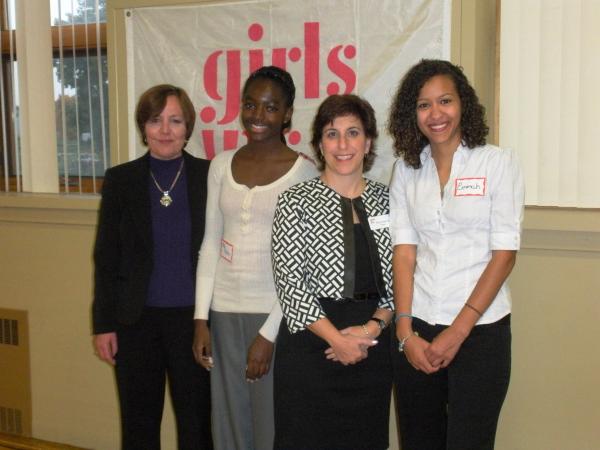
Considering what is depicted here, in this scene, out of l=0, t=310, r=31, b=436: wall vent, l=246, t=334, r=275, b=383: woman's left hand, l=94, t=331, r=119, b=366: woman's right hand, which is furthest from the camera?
l=0, t=310, r=31, b=436: wall vent

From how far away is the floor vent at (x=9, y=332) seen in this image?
10.8 ft

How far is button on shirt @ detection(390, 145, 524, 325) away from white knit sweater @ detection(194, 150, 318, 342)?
41cm

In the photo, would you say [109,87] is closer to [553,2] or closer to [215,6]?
[215,6]

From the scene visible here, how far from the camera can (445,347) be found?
5.65 feet

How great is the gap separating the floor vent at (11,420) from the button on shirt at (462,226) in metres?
2.35

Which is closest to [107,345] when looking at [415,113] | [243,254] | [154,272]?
[154,272]

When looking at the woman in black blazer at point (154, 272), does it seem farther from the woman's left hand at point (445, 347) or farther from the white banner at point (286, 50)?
the woman's left hand at point (445, 347)

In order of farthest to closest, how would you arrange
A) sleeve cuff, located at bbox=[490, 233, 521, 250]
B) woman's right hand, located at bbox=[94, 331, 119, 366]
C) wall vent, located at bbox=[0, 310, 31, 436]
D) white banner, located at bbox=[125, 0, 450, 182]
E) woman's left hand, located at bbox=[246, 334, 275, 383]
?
wall vent, located at bbox=[0, 310, 31, 436]
white banner, located at bbox=[125, 0, 450, 182]
woman's right hand, located at bbox=[94, 331, 119, 366]
woman's left hand, located at bbox=[246, 334, 275, 383]
sleeve cuff, located at bbox=[490, 233, 521, 250]

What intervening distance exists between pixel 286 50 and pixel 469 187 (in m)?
1.17

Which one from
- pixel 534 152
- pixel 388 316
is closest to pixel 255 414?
pixel 388 316

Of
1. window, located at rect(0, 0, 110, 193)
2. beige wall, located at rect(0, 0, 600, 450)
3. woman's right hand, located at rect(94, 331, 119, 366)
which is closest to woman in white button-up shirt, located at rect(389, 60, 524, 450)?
beige wall, located at rect(0, 0, 600, 450)

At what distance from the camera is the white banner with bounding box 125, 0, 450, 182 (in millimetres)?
2473

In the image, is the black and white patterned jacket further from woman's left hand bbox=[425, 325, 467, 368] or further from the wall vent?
the wall vent

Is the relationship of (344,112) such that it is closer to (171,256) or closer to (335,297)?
(335,297)
